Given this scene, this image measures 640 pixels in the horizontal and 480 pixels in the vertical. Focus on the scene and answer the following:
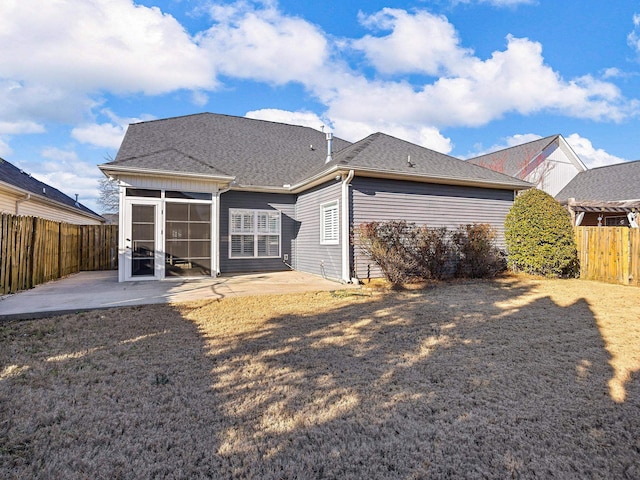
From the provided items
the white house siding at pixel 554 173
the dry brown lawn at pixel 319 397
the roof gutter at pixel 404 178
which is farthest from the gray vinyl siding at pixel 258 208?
the white house siding at pixel 554 173

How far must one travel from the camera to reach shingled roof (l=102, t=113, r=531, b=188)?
31.3 feet

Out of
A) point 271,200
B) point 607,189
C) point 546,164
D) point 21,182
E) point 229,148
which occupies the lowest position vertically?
point 271,200

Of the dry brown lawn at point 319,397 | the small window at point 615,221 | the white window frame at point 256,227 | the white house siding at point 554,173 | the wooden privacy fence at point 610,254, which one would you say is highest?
the white house siding at point 554,173

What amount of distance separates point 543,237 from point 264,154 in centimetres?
977

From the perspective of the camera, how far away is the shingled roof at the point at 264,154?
375 inches

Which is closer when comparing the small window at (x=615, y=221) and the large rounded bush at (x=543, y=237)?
the large rounded bush at (x=543, y=237)

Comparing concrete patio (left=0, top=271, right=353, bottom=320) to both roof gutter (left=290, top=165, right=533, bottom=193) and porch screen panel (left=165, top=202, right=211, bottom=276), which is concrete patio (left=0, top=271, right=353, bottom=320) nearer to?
porch screen panel (left=165, top=202, right=211, bottom=276)

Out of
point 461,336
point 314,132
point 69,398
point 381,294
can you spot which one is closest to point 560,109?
point 314,132

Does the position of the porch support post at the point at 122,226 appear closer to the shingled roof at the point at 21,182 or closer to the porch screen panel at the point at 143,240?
the porch screen panel at the point at 143,240

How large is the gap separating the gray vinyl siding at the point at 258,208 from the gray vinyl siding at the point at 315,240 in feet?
1.08

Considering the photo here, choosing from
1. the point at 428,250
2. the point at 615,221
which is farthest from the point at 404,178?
the point at 615,221

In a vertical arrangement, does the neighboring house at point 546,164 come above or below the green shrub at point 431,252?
above

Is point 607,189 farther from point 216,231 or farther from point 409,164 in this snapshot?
point 216,231

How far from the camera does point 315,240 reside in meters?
10.9
